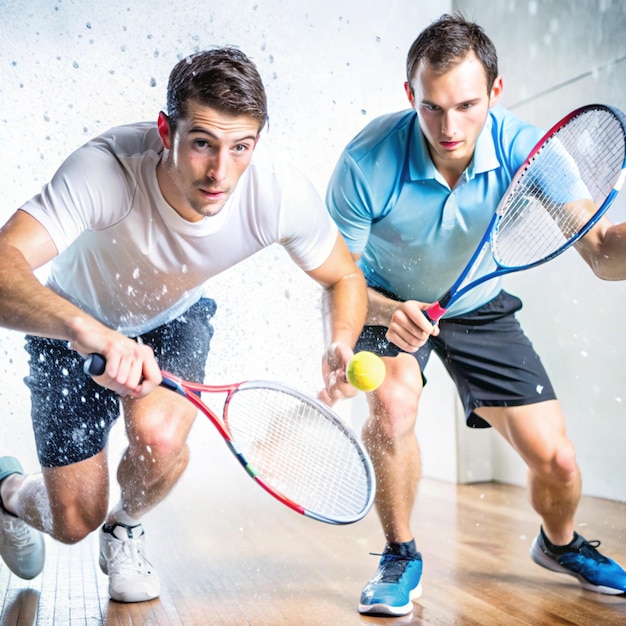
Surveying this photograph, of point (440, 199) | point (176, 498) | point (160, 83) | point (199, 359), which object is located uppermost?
point (160, 83)

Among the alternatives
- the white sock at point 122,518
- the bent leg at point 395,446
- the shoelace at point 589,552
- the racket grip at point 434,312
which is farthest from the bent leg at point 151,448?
the shoelace at point 589,552

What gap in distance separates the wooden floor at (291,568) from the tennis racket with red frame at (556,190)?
478 millimetres

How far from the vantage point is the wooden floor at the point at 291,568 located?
4.15 ft

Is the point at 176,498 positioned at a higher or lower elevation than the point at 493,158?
lower

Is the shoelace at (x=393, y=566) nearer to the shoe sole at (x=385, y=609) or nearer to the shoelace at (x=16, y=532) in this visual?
the shoe sole at (x=385, y=609)

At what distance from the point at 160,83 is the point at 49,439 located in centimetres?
74

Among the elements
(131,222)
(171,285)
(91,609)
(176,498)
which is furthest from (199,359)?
(176,498)

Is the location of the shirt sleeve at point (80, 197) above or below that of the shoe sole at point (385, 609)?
above

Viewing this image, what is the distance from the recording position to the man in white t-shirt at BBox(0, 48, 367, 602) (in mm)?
1123

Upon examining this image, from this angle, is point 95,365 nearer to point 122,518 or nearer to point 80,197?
point 80,197

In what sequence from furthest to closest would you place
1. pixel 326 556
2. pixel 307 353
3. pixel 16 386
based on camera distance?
pixel 307 353 < pixel 16 386 < pixel 326 556

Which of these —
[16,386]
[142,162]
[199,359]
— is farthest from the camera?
[16,386]

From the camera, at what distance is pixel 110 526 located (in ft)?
4.60

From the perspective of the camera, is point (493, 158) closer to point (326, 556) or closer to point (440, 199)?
point (440, 199)
